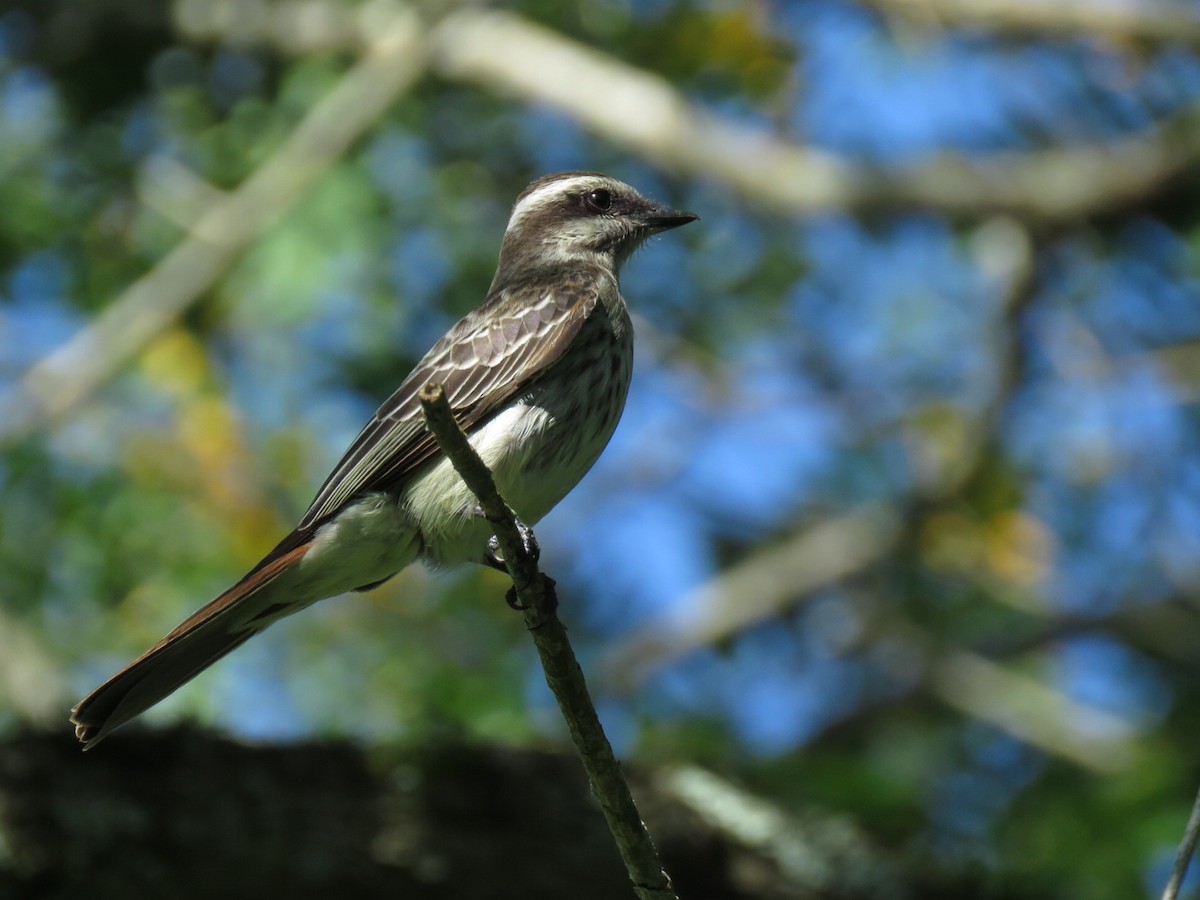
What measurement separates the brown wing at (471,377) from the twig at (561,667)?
3.47ft

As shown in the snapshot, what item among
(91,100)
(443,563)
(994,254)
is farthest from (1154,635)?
(91,100)

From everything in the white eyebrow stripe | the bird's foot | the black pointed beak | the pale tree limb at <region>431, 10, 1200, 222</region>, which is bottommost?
the bird's foot

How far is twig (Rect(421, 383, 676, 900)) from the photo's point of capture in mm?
3443

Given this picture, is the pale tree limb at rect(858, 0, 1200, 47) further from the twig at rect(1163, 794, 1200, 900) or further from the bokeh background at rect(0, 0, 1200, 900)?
the twig at rect(1163, 794, 1200, 900)

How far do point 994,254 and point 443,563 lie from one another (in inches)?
239

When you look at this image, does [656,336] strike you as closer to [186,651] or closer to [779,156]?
[779,156]

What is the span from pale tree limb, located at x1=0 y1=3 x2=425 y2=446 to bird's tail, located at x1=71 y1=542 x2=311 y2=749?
150 inches

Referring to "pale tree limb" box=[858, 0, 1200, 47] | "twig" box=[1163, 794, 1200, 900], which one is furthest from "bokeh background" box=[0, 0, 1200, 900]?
"twig" box=[1163, 794, 1200, 900]

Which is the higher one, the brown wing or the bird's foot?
the brown wing

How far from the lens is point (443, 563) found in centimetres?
491

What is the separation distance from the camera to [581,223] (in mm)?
6098

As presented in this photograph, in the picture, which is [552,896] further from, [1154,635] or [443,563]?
[1154,635]

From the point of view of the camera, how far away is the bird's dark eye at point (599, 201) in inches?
242

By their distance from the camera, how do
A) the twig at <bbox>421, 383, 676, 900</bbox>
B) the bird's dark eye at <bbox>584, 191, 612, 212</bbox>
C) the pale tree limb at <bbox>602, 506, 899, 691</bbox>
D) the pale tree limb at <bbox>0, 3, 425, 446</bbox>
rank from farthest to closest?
1. the pale tree limb at <bbox>602, 506, 899, 691</bbox>
2. the pale tree limb at <bbox>0, 3, 425, 446</bbox>
3. the bird's dark eye at <bbox>584, 191, 612, 212</bbox>
4. the twig at <bbox>421, 383, 676, 900</bbox>
